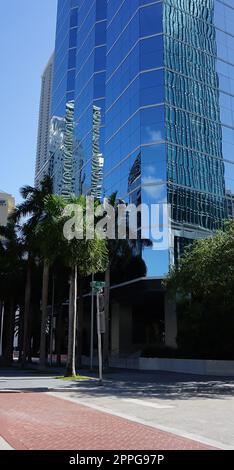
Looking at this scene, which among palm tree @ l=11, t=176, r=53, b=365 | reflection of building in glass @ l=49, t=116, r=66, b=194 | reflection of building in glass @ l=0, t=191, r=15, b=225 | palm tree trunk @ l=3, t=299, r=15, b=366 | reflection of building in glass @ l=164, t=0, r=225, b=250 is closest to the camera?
palm tree @ l=11, t=176, r=53, b=365

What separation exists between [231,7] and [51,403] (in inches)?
2393

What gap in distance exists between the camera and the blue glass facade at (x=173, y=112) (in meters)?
49.3

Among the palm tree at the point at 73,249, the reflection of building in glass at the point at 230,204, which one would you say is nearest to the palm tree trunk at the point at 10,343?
the reflection of building in glass at the point at 230,204

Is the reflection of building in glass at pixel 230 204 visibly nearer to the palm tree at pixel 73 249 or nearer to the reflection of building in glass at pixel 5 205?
the palm tree at pixel 73 249

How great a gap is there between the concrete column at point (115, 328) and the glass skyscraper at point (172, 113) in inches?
483

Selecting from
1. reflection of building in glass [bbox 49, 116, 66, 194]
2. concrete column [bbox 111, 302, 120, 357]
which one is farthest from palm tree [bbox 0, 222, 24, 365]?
reflection of building in glass [bbox 49, 116, 66, 194]

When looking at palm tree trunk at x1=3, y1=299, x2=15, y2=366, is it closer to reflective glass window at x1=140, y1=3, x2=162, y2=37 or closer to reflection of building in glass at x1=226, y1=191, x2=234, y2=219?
reflection of building in glass at x1=226, y1=191, x2=234, y2=219

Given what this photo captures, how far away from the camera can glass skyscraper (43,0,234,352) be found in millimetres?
49156

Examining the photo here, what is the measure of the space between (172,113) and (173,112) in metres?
0.22

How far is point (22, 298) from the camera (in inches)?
2088

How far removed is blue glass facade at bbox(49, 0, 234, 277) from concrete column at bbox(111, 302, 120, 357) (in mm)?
14294

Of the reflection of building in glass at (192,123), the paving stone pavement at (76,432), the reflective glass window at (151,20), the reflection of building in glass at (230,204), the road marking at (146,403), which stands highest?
the reflective glass window at (151,20)
